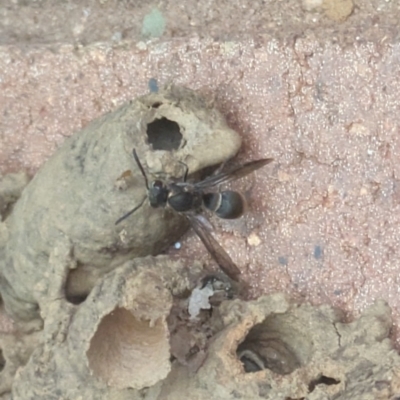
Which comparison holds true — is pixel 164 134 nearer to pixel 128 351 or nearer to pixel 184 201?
pixel 184 201

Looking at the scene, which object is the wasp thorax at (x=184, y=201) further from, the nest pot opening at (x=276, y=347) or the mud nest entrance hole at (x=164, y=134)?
the nest pot opening at (x=276, y=347)

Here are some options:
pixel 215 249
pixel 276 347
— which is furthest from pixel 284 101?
pixel 276 347

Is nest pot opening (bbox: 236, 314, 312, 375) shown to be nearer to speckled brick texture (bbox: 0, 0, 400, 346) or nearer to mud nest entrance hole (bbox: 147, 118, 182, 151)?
speckled brick texture (bbox: 0, 0, 400, 346)

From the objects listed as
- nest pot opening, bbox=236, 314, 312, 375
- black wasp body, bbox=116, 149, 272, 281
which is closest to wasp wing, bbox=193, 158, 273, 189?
black wasp body, bbox=116, 149, 272, 281

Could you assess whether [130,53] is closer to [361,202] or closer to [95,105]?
[95,105]

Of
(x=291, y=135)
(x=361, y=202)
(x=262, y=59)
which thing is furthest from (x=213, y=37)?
(x=361, y=202)
